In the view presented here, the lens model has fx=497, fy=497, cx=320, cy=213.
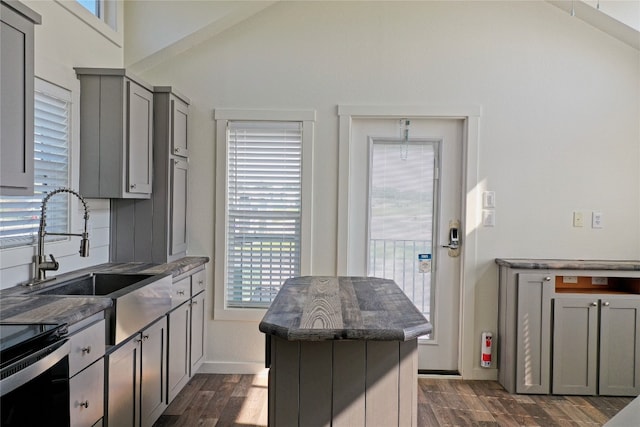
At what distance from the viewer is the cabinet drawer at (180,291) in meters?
3.08

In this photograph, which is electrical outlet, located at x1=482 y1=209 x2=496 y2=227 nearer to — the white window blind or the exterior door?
the exterior door

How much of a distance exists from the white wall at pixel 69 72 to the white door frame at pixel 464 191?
1679 mm

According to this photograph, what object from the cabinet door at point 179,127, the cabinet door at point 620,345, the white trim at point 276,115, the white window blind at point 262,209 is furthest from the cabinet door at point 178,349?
the cabinet door at point 620,345

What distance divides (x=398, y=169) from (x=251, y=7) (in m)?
1.62

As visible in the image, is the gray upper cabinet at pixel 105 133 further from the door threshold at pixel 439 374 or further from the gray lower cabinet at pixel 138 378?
the door threshold at pixel 439 374

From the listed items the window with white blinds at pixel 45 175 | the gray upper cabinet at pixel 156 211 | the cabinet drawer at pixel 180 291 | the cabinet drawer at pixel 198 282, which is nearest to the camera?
the window with white blinds at pixel 45 175

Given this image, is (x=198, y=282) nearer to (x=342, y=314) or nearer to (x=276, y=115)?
(x=276, y=115)

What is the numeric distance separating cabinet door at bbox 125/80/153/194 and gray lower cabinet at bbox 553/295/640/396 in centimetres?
292

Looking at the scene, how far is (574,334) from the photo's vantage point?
3441mm

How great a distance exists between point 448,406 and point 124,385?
2.06 meters

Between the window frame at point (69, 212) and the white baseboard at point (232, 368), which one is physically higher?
the window frame at point (69, 212)

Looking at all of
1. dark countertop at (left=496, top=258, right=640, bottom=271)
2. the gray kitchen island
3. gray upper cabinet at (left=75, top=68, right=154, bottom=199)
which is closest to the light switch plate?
dark countertop at (left=496, top=258, right=640, bottom=271)

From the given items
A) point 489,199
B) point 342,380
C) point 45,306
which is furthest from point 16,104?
point 489,199

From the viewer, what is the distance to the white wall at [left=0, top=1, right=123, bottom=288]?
247 centimetres
